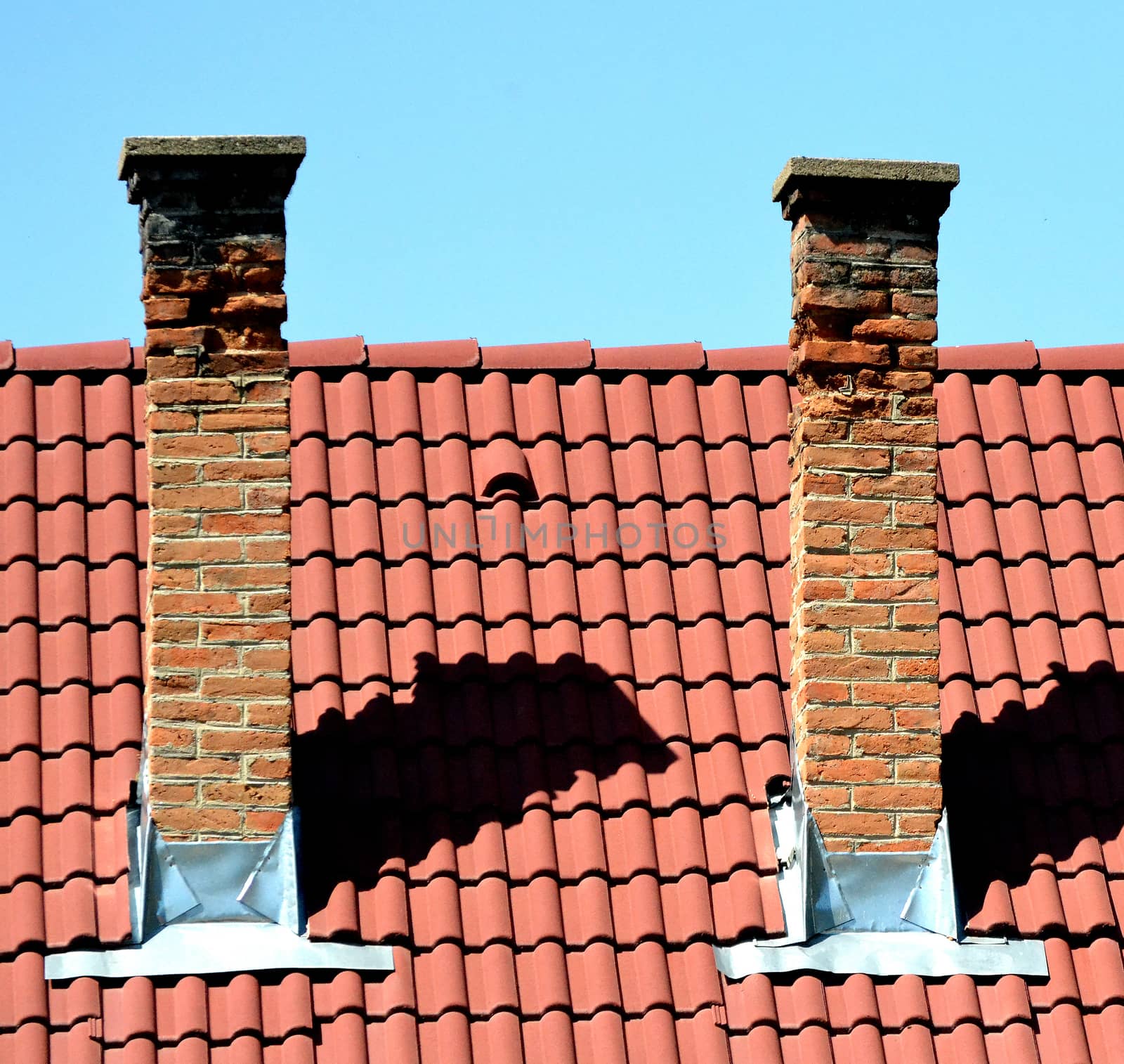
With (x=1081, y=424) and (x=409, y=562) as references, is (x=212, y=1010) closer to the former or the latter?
(x=409, y=562)

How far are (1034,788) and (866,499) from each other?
49.2 inches

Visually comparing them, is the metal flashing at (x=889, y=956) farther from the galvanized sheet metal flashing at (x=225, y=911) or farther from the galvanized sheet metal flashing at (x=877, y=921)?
the galvanized sheet metal flashing at (x=225, y=911)

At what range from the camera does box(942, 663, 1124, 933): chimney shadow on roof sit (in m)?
6.84

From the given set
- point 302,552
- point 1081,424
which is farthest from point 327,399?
point 1081,424

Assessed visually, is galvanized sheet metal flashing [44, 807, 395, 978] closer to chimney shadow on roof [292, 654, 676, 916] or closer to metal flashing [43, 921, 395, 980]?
metal flashing [43, 921, 395, 980]

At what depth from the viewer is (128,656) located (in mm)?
7059

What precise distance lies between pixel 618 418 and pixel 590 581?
83 centimetres

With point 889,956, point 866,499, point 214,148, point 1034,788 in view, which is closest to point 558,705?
point 866,499

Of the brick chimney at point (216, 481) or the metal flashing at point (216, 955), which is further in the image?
the brick chimney at point (216, 481)

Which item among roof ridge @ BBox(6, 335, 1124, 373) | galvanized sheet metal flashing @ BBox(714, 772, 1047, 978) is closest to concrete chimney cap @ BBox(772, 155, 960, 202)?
roof ridge @ BBox(6, 335, 1124, 373)

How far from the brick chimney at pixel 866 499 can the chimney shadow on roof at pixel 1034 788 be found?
1.01ft

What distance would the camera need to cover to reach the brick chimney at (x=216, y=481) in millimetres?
6461

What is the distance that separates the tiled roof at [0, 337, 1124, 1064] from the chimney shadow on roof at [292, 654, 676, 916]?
0.01 meters

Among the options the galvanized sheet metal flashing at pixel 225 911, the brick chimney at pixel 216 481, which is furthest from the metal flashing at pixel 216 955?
the brick chimney at pixel 216 481
